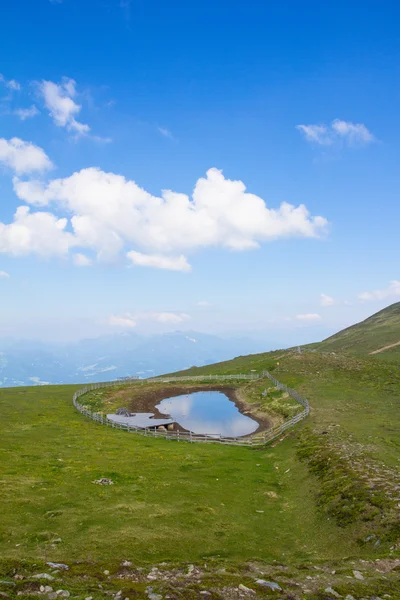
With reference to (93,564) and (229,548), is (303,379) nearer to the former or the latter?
(229,548)

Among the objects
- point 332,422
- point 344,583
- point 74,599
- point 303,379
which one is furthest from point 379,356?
point 74,599

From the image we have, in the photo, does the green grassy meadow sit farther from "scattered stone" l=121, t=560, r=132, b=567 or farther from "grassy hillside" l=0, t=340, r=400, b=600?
"scattered stone" l=121, t=560, r=132, b=567

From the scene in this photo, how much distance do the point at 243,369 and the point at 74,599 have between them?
101730 mm

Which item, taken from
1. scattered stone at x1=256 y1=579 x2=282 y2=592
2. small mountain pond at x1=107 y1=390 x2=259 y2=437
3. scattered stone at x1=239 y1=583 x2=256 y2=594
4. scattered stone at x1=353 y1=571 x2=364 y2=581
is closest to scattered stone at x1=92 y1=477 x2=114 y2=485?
scattered stone at x1=256 y1=579 x2=282 y2=592

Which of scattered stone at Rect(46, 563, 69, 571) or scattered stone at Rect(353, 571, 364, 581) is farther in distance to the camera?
scattered stone at Rect(353, 571, 364, 581)

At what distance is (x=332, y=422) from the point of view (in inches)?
1982

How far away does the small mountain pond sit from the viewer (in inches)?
2410

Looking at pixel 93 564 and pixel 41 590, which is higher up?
pixel 41 590

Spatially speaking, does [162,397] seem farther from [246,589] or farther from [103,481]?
[246,589]

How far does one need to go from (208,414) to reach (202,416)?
76.0 inches

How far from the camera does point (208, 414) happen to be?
7238 cm

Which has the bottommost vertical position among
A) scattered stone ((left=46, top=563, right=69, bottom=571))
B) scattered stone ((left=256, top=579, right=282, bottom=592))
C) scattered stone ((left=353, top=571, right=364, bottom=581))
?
scattered stone ((left=353, top=571, right=364, bottom=581))

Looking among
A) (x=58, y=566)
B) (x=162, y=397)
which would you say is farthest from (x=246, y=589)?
(x=162, y=397)

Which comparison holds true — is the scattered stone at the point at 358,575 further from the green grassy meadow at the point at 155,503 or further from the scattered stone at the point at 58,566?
the scattered stone at the point at 58,566
